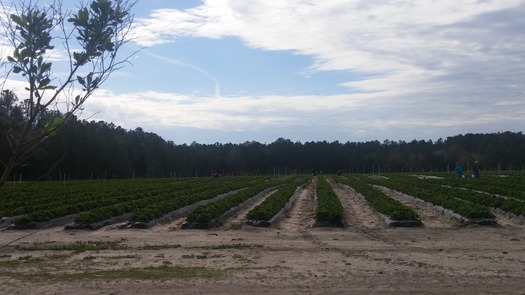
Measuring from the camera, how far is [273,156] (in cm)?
14625

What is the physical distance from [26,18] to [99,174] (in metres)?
91.2

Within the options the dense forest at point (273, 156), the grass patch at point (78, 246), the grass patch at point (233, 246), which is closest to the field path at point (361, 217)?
the grass patch at point (233, 246)

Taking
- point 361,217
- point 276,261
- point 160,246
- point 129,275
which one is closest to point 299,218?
point 361,217

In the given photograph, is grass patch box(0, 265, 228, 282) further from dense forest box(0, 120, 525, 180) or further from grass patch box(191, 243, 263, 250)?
→ dense forest box(0, 120, 525, 180)

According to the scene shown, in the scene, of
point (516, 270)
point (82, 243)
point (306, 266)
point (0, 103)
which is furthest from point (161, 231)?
point (0, 103)

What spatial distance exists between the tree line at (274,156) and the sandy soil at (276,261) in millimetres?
69645

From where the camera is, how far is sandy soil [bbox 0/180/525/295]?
1012 centimetres

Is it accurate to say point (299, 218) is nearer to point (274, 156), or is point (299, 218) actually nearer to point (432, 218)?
point (432, 218)

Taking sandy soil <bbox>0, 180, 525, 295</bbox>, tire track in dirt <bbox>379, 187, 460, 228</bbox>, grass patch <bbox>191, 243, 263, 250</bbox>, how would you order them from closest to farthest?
1. sandy soil <bbox>0, 180, 525, 295</bbox>
2. grass patch <bbox>191, 243, 263, 250</bbox>
3. tire track in dirt <bbox>379, 187, 460, 228</bbox>

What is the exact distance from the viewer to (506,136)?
5207 inches

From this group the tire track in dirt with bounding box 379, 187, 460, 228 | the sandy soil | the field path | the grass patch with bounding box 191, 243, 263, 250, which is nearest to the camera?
the sandy soil

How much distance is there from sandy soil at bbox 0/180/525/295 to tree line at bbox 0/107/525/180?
69645 millimetres

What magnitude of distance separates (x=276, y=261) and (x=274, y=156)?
133067mm

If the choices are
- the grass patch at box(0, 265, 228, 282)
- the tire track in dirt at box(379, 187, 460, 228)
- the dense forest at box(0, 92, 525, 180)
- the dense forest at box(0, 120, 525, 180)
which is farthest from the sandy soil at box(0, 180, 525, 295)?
the dense forest at box(0, 120, 525, 180)
